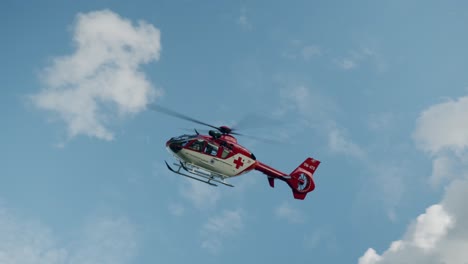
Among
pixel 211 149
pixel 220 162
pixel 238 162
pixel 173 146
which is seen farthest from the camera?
pixel 238 162

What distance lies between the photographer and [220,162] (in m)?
58.8

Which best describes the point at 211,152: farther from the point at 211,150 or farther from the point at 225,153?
the point at 225,153

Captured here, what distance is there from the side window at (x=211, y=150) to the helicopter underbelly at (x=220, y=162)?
414 mm

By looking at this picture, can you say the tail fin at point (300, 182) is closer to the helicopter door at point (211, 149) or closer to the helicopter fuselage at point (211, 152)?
the helicopter fuselage at point (211, 152)

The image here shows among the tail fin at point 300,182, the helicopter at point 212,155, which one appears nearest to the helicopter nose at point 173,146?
the helicopter at point 212,155

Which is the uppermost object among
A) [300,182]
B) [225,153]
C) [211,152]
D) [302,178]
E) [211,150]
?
[302,178]

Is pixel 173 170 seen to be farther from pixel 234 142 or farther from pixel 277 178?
pixel 277 178

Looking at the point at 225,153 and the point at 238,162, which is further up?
the point at 225,153

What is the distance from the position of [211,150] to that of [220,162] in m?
2.08

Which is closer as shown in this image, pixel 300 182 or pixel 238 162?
pixel 238 162

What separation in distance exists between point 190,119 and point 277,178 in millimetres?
17482

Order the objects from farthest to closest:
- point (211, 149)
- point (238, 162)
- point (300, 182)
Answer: point (300, 182) < point (238, 162) < point (211, 149)

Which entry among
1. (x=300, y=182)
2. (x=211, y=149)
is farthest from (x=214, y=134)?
(x=300, y=182)

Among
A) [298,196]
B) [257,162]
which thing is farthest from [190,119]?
[298,196]
